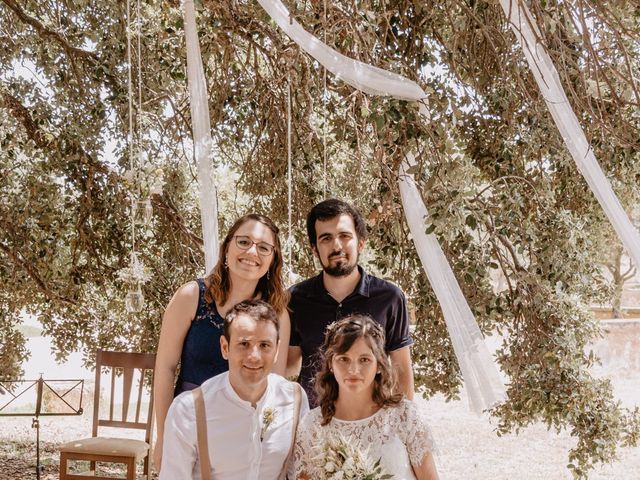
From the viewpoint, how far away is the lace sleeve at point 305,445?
2027 mm

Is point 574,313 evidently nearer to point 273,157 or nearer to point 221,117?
point 273,157

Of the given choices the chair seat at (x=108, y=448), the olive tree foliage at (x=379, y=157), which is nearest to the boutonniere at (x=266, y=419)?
the olive tree foliage at (x=379, y=157)

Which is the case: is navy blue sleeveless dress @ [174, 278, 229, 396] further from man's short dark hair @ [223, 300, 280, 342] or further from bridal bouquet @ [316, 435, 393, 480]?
bridal bouquet @ [316, 435, 393, 480]

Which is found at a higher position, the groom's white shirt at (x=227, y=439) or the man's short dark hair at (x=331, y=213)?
the man's short dark hair at (x=331, y=213)

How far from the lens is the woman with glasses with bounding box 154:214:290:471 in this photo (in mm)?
2371

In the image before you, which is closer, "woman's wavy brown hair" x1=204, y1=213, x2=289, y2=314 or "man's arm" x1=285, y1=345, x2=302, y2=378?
"woman's wavy brown hair" x1=204, y1=213, x2=289, y2=314

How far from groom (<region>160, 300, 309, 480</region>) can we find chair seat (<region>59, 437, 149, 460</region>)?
6.70 feet

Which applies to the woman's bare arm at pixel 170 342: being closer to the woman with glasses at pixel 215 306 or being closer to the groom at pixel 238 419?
the woman with glasses at pixel 215 306

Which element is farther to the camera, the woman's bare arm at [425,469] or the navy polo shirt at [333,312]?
the navy polo shirt at [333,312]

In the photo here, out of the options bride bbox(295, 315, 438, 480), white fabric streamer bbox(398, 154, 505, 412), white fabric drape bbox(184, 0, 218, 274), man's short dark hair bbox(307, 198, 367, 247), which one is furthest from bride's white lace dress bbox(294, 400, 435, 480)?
white fabric drape bbox(184, 0, 218, 274)

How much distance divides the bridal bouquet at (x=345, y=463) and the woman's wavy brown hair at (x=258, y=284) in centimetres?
59

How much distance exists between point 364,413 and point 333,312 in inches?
18.5

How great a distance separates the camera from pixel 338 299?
8.45ft

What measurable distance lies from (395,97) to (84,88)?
2596mm
